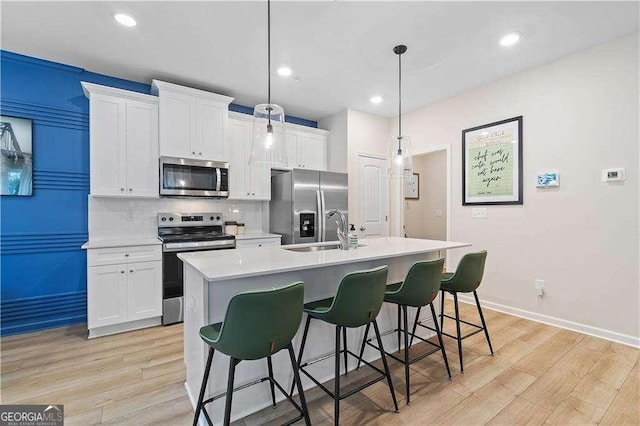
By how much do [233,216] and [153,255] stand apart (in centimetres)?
129

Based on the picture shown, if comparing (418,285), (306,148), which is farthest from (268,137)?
(306,148)

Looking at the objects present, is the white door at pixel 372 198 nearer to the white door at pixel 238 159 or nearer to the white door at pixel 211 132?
the white door at pixel 238 159

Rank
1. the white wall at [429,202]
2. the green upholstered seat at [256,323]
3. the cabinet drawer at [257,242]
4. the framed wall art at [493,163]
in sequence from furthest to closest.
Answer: the white wall at [429,202] < the cabinet drawer at [257,242] < the framed wall art at [493,163] < the green upholstered seat at [256,323]

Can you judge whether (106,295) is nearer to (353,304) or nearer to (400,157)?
(353,304)

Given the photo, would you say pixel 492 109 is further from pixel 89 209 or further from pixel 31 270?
pixel 31 270

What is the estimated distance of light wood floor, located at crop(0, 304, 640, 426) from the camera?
1.82 metres

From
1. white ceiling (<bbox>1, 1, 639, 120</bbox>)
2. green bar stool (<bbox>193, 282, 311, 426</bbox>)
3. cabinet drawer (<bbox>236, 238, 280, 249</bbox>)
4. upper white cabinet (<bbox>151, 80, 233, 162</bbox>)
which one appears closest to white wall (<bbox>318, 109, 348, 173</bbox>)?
white ceiling (<bbox>1, 1, 639, 120</bbox>)

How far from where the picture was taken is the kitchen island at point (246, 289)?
171 cm

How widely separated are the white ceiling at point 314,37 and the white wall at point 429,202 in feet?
9.15

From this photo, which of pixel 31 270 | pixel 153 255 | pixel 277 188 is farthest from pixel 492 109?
pixel 31 270

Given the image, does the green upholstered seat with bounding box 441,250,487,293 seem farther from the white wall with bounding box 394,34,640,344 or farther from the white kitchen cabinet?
the white kitchen cabinet

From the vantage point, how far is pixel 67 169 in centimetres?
326

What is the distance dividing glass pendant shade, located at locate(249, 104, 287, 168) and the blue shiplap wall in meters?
2.42

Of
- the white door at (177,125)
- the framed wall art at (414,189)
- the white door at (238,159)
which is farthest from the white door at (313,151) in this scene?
the framed wall art at (414,189)
